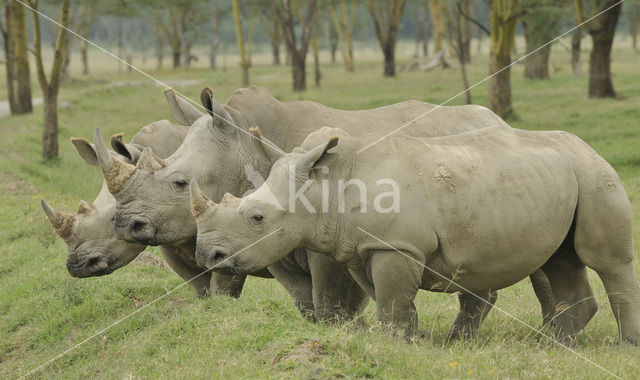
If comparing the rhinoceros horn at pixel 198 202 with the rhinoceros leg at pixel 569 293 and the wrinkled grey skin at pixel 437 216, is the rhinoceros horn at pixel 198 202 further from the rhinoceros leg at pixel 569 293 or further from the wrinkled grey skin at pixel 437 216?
the rhinoceros leg at pixel 569 293

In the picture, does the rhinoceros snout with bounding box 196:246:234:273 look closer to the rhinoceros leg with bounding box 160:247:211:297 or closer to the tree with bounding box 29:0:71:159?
the rhinoceros leg with bounding box 160:247:211:297

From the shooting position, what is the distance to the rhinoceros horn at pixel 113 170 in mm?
5766

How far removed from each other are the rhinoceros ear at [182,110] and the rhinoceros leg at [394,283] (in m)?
1.95

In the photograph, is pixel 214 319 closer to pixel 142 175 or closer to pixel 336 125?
pixel 142 175

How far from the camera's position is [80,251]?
641 centimetres

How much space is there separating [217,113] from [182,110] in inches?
23.5

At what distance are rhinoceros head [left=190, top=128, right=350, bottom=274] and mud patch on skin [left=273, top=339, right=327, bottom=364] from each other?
529mm

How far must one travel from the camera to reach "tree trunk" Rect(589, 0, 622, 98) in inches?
808

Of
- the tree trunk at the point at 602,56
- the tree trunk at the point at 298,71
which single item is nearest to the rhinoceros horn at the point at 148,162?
the tree trunk at the point at 602,56

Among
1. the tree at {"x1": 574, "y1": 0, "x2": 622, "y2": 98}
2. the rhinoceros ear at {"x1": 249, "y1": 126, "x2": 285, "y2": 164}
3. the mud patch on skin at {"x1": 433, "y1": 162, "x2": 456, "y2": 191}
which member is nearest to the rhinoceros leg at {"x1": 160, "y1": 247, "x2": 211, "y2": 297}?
the rhinoceros ear at {"x1": 249, "y1": 126, "x2": 285, "y2": 164}

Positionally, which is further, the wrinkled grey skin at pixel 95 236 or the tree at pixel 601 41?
the tree at pixel 601 41

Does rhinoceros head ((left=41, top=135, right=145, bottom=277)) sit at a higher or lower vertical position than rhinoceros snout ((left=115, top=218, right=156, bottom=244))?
lower

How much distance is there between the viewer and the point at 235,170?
6086 mm

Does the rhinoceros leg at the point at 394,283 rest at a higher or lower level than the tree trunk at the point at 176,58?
higher
